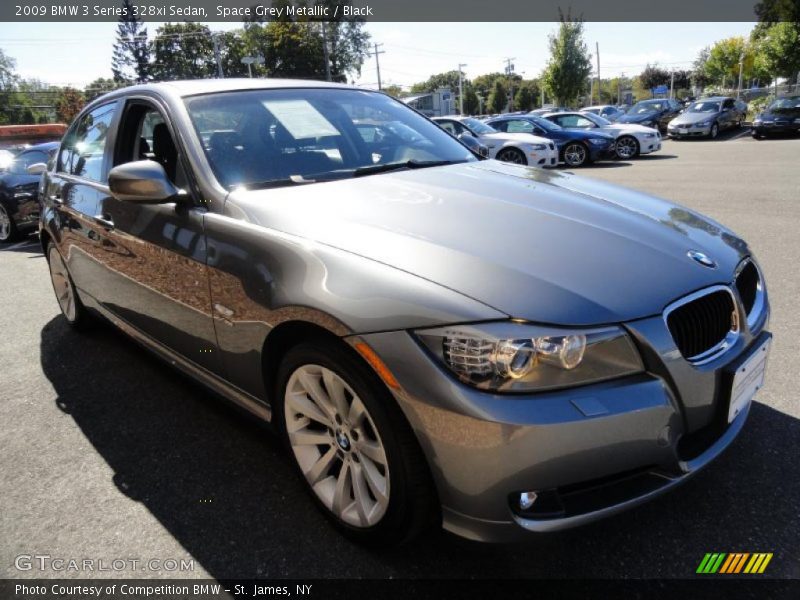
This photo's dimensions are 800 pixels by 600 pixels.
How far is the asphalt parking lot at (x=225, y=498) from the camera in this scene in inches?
78.7

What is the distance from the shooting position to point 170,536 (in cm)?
222

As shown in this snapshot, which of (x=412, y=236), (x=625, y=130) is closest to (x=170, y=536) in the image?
(x=412, y=236)

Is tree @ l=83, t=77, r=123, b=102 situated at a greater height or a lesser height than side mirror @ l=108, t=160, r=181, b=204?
greater

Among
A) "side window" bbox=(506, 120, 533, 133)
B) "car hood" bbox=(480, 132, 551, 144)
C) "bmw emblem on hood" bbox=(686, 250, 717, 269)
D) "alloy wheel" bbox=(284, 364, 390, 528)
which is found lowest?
"alloy wheel" bbox=(284, 364, 390, 528)

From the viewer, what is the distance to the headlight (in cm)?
161

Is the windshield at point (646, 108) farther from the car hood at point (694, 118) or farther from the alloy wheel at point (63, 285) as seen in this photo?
the alloy wheel at point (63, 285)

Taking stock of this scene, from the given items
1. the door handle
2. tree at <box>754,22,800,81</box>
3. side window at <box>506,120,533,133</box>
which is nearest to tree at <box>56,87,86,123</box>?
side window at <box>506,120,533,133</box>

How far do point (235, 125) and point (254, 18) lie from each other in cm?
7378

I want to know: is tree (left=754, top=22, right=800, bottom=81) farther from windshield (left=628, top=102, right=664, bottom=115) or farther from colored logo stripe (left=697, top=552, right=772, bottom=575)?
colored logo stripe (left=697, top=552, right=772, bottom=575)

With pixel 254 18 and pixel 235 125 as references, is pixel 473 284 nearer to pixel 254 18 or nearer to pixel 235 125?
pixel 235 125

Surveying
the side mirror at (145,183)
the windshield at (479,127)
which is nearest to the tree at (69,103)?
the windshield at (479,127)

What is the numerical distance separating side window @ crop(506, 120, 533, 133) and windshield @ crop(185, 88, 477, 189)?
42.7 ft

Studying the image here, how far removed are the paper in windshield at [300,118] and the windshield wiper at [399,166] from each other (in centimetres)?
33

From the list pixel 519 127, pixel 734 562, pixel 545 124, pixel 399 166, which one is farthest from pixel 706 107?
pixel 734 562
